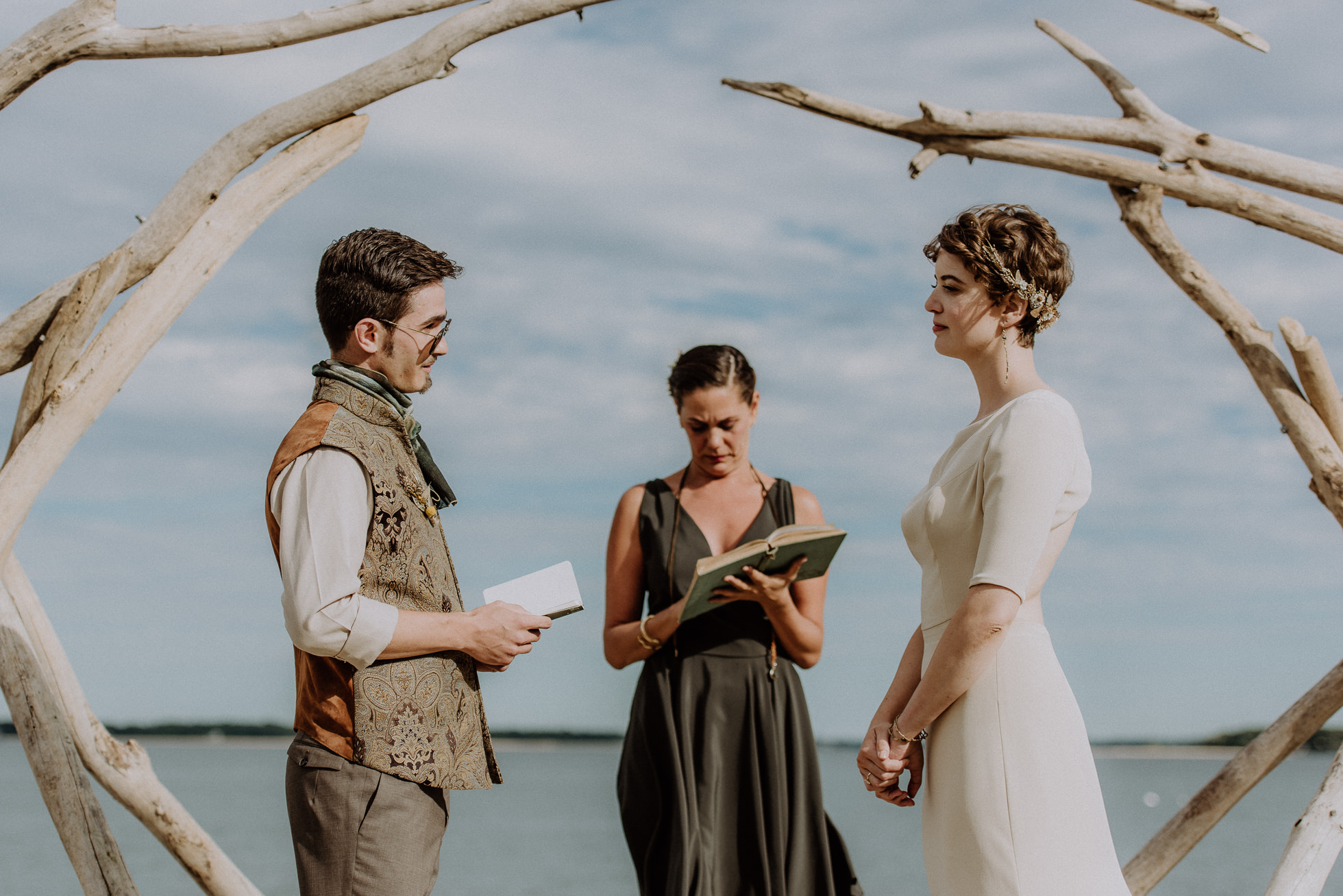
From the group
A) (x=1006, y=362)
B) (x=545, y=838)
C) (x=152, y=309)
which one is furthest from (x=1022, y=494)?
(x=545, y=838)

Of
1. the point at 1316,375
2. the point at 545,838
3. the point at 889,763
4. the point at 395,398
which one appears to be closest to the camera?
the point at 889,763

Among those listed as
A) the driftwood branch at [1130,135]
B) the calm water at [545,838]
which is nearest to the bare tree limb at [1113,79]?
the driftwood branch at [1130,135]

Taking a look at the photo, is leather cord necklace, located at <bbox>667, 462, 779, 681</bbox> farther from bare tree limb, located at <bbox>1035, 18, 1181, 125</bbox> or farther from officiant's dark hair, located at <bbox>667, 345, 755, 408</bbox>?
bare tree limb, located at <bbox>1035, 18, 1181, 125</bbox>

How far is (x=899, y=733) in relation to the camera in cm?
222

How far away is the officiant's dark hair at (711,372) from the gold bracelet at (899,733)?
4.80 feet

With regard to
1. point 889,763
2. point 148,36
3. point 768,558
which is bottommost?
point 889,763

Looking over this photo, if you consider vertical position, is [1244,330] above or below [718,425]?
above

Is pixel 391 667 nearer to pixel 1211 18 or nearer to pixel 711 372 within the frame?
pixel 711 372

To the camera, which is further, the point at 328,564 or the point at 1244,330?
the point at 1244,330

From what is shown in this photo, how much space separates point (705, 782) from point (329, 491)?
1834 millimetres

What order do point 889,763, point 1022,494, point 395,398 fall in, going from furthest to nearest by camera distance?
point 395,398, point 889,763, point 1022,494

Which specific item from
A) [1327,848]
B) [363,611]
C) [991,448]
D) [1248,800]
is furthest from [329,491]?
[1248,800]

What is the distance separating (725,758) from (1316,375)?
3.16m

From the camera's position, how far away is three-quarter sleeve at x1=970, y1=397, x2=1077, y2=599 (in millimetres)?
2008
